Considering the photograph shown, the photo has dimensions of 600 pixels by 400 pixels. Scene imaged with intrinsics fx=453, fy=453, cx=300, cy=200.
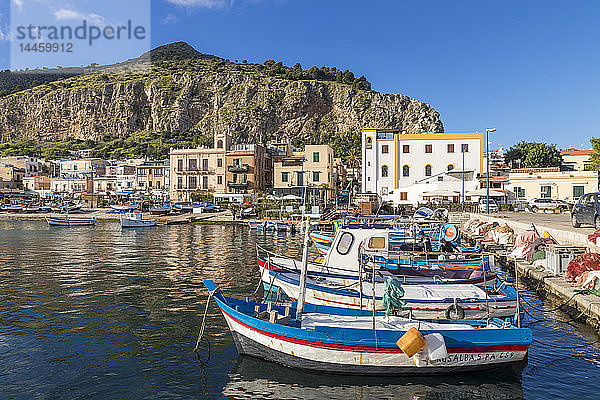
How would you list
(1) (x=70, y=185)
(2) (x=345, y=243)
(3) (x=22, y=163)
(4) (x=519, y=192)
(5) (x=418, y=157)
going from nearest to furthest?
(2) (x=345, y=243), (4) (x=519, y=192), (5) (x=418, y=157), (1) (x=70, y=185), (3) (x=22, y=163)

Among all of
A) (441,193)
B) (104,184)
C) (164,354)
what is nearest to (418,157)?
(441,193)

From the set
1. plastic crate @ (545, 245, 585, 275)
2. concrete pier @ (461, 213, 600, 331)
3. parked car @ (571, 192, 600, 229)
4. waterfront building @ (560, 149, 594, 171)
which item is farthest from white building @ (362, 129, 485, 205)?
plastic crate @ (545, 245, 585, 275)

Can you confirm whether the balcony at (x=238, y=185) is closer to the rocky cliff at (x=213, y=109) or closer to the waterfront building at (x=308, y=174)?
the waterfront building at (x=308, y=174)

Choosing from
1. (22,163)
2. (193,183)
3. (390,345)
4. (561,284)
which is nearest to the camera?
(390,345)

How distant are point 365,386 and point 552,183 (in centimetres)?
5906

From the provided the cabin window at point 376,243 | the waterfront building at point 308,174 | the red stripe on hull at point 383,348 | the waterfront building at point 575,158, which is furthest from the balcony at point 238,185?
the red stripe on hull at point 383,348

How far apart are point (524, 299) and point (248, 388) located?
1340 cm

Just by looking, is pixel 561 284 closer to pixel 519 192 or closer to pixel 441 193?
pixel 441 193

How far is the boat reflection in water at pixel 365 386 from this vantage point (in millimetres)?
10664

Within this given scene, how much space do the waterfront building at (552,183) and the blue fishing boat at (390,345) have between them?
5507cm

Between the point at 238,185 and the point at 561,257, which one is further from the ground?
the point at 238,185

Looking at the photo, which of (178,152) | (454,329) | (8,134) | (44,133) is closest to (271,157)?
(178,152)

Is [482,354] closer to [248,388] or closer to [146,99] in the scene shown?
[248,388]

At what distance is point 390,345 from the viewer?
11.0m
